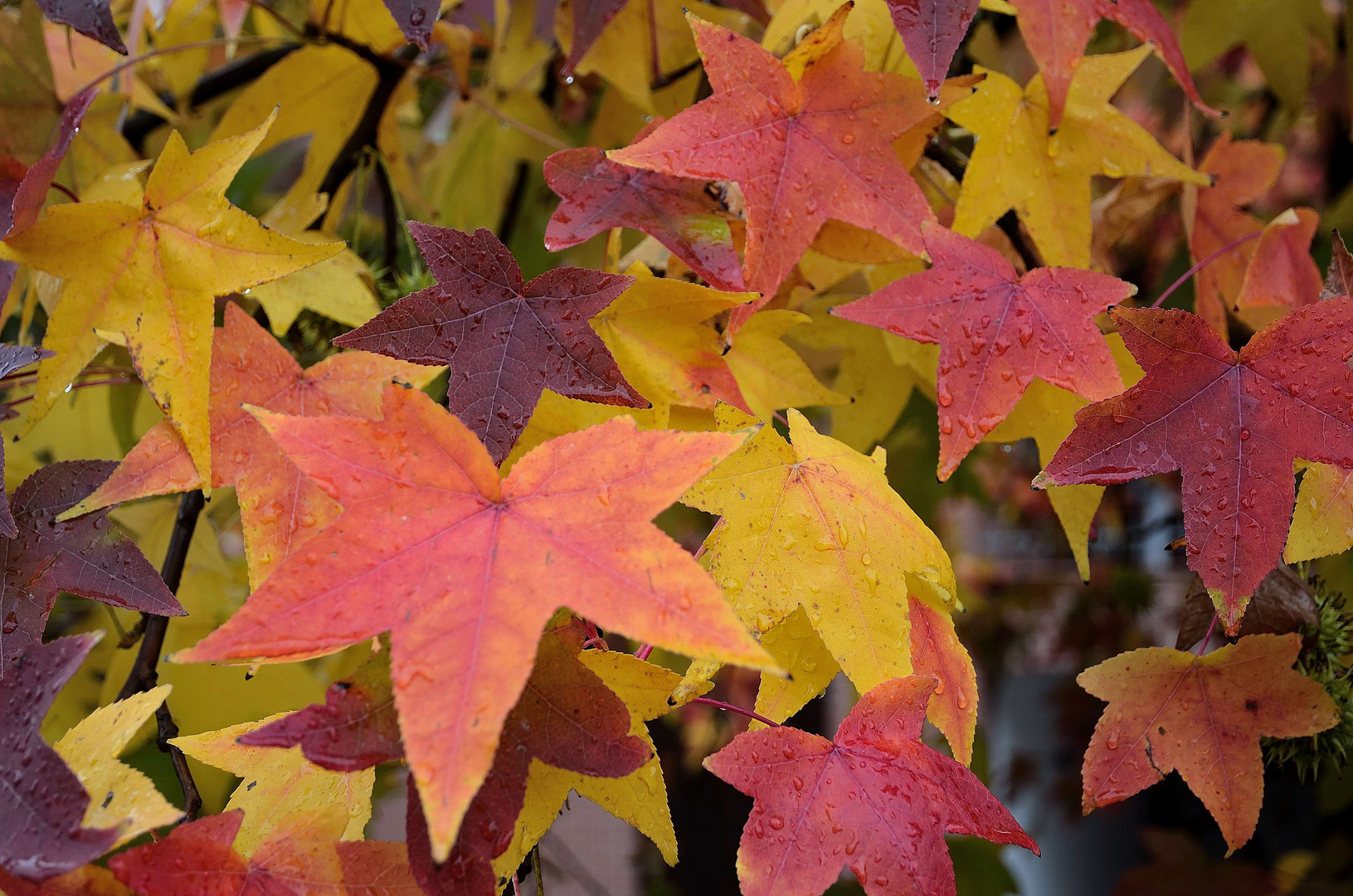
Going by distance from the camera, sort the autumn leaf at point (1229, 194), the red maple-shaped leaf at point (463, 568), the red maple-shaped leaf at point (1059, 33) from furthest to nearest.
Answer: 1. the autumn leaf at point (1229, 194)
2. the red maple-shaped leaf at point (1059, 33)
3. the red maple-shaped leaf at point (463, 568)

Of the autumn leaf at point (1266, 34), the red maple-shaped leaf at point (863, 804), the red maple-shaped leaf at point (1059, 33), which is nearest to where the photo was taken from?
the red maple-shaped leaf at point (863, 804)

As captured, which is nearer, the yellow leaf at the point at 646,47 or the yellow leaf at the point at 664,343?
the yellow leaf at the point at 664,343

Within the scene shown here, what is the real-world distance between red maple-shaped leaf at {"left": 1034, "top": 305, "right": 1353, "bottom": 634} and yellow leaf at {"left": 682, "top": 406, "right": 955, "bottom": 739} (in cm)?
8

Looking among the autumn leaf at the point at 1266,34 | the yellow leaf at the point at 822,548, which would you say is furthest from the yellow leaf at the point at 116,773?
the autumn leaf at the point at 1266,34

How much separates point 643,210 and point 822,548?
0.22 meters

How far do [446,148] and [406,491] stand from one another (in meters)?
0.74

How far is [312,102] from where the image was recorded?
816 millimetres

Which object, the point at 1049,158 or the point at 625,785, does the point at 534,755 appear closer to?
the point at 625,785

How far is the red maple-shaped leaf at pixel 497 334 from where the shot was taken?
0.42m

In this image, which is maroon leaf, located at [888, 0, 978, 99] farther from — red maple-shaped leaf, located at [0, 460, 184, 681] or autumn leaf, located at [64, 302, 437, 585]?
red maple-shaped leaf, located at [0, 460, 184, 681]

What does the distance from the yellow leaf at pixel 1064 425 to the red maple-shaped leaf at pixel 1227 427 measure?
0.09 meters

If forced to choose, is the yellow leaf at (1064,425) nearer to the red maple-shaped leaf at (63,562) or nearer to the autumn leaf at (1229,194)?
the autumn leaf at (1229,194)

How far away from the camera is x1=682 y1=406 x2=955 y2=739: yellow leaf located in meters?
0.43

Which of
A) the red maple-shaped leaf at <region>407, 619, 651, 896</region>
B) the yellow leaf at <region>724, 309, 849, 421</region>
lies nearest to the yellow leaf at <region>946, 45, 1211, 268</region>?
the yellow leaf at <region>724, 309, 849, 421</region>
